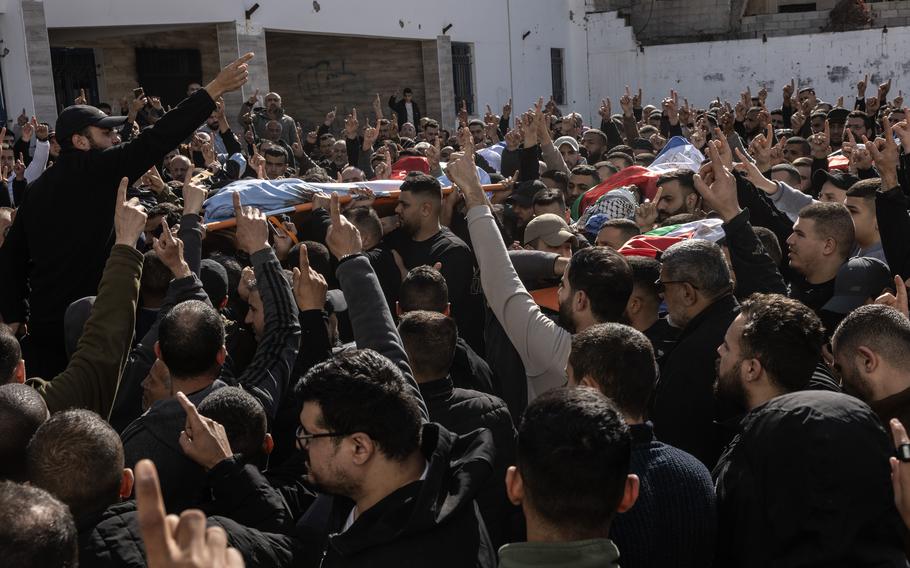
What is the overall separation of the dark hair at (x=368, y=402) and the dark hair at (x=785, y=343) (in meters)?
1.09

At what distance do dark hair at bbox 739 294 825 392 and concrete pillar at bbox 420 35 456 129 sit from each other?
59.9 feet

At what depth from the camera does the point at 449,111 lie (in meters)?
21.2

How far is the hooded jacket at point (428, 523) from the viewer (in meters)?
2.33

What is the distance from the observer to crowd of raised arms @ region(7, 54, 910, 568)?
234cm

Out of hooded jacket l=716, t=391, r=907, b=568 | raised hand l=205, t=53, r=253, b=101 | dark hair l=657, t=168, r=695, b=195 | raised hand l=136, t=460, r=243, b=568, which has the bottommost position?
hooded jacket l=716, t=391, r=907, b=568

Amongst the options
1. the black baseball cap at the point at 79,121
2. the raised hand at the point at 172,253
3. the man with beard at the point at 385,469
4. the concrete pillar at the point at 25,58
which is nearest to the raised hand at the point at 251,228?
the raised hand at the point at 172,253

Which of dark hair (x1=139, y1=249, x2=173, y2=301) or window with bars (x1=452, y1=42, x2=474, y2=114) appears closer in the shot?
dark hair (x1=139, y1=249, x2=173, y2=301)

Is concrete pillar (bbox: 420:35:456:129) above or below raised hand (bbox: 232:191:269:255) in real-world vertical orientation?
above

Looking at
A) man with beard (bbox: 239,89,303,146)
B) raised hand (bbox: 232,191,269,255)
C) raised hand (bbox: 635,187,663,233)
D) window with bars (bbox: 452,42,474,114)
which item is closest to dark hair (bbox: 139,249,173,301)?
raised hand (bbox: 232,191,269,255)

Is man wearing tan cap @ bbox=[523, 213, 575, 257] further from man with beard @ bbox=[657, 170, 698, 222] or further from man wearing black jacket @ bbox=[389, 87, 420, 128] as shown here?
man wearing black jacket @ bbox=[389, 87, 420, 128]

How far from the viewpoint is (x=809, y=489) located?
99.0 inches

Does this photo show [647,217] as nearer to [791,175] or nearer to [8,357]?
[791,175]

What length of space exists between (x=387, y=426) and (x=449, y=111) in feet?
62.7

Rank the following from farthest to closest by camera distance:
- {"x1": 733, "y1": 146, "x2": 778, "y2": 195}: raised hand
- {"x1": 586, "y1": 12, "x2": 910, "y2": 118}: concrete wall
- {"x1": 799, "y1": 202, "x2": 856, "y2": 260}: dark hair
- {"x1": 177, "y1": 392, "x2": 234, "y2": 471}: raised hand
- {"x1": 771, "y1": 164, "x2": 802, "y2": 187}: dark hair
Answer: {"x1": 586, "y1": 12, "x2": 910, "y2": 118}: concrete wall
{"x1": 771, "y1": 164, "x2": 802, "y2": 187}: dark hair
{"x1": 733, "y1": 146, "x2": 778, "y2": 195}: raised hand
{"x1": 799, "y1": 202, "x2": 856, "y2": 260}: dark hair
{"x1": 177, "y1": 392, "x2": 234, "y2": 471}: raised hand
